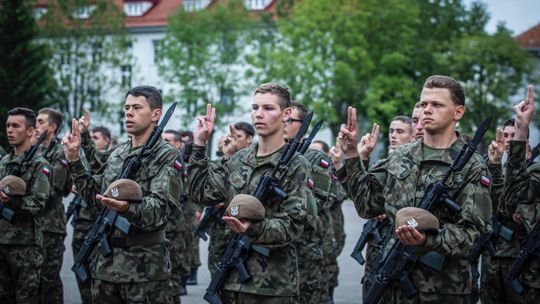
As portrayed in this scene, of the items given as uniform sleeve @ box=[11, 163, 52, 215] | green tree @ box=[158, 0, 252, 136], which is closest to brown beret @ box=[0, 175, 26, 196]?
uniform sleeve @ box=[11, 163, 52, 215]

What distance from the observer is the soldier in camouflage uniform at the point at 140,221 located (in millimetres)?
6133

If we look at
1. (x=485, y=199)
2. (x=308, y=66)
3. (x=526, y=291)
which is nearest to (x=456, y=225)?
(x=485, y=199)

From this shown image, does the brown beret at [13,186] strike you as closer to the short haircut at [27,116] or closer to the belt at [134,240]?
the short haircut at [27,116]

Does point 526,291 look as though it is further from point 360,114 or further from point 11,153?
point 360,114

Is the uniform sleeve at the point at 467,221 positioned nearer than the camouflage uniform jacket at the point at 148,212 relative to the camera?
Yes

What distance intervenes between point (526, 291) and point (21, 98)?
34036 millimetres

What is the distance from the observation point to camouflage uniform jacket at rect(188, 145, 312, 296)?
18.5 ft

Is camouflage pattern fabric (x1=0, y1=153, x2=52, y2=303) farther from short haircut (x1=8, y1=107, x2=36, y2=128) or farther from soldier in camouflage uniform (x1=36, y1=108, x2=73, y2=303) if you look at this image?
short haircut (x1=8, y1=107, x2=36, y2=128)

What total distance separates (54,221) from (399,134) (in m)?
4.28

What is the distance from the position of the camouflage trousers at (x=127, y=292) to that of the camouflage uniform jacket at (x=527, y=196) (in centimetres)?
345

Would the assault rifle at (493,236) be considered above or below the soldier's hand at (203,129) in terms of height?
below

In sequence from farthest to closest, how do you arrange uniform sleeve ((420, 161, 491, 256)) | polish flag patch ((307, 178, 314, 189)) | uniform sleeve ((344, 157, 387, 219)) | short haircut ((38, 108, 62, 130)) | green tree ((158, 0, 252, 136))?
green tree ((158, 0, 252, 136)) < short haircut ((38, 108, 62, 130)) < polish flag patch ((307, 178, 314, 189)) < uniform sleeve ((344, 157, 387, 219)) < uniform sleeve ((420, 161, 491, 256))

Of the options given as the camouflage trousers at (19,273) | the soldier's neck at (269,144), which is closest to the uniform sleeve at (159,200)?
the soldier's neck at (269,144)

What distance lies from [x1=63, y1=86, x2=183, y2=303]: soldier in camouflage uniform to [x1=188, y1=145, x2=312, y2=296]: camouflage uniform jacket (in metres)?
0.25
